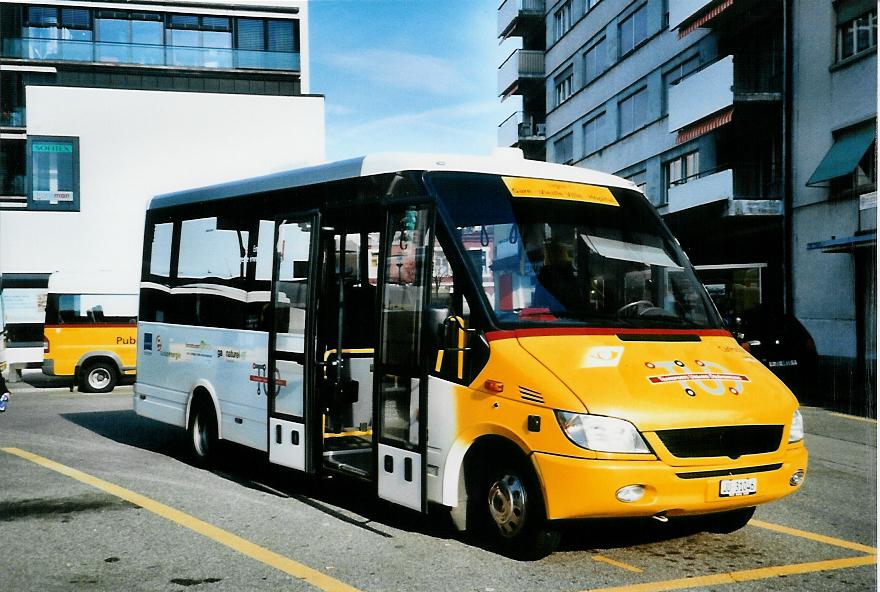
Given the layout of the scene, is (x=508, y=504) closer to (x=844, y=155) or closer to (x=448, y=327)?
(x=448, y=327)

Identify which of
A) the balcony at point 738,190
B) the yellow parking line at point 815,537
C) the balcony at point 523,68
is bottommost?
the yellow parking line at point 815,537

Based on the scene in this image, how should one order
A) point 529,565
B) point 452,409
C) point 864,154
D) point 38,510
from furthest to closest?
1. point 864,154
2. point 38,510
3. point 452,409
4. point 529,565

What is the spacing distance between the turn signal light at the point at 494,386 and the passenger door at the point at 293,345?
6.91 ft

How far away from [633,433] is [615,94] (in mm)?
31136

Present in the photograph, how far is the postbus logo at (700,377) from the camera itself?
5.84 m

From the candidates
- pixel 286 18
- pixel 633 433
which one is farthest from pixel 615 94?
pixel 633 433

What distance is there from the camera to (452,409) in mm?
6344

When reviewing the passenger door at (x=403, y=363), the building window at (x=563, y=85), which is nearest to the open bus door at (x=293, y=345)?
the passenger door at (x=403, y=363)

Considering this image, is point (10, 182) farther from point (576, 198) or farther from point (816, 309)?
point (576, 198)

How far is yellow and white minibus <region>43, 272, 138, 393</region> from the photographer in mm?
19984

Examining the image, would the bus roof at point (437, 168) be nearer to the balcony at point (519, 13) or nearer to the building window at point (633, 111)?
the building window at point (633, 111)

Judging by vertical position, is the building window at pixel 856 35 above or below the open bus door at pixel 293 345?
above

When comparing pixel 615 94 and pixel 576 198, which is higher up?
pixel 615 94

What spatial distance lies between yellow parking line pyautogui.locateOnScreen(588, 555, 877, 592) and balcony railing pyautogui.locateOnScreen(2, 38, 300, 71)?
33.6 meters
